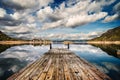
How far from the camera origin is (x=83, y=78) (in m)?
10.7

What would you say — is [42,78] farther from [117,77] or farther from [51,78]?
[117,77]

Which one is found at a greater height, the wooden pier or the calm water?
the wooden pier

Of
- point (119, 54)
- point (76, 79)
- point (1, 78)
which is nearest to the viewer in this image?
point (76, 79)

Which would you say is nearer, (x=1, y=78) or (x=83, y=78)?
(x=83, y=78)

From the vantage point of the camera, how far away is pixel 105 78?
10.9 metres

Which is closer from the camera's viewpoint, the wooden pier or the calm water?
the wooden pier

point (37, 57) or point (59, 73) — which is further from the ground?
point (59, 73)

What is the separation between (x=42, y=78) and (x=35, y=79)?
1.45ft

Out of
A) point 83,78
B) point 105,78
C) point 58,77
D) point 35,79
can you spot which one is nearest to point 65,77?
point 58,77

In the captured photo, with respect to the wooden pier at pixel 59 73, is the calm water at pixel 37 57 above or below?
below

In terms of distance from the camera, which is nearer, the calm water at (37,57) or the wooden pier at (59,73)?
the wooden pier at (59,73)

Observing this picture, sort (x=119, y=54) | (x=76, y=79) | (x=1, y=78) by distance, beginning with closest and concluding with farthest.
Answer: (x=76, y=79)
(x=1, y=78)
(x=119, y=54)

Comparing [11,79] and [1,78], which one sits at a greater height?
[11,79]

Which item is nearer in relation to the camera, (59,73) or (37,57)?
(59,73)
